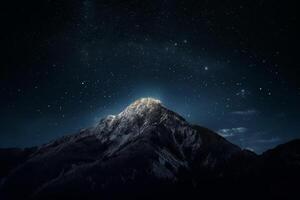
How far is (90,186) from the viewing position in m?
198

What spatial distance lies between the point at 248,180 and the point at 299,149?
36967 millimetres

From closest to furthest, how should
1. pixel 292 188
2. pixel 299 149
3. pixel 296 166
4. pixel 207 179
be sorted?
pixel 292 188, pixel 296 166, pixel 299 149, pixel 207 179

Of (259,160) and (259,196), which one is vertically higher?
(259,160)

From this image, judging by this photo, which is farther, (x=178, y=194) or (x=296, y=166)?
(x=178, y=194)

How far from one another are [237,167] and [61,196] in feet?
397

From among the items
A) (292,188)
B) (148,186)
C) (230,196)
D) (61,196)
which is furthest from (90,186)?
(292,188)

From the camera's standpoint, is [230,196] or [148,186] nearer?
[230,196]

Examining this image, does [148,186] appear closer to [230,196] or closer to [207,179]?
[207,179]

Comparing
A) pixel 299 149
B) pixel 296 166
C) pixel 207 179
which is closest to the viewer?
pixel 296 166

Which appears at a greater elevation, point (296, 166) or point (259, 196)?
point (296, 166)

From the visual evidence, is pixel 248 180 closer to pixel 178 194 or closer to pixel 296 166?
pixel 296 166

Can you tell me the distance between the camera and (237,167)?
200 metres

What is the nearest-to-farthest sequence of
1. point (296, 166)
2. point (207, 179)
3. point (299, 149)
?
point (296, 166)
point (299, 149)
point (207, 179)

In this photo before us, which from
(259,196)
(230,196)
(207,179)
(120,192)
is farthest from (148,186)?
(259,196)
